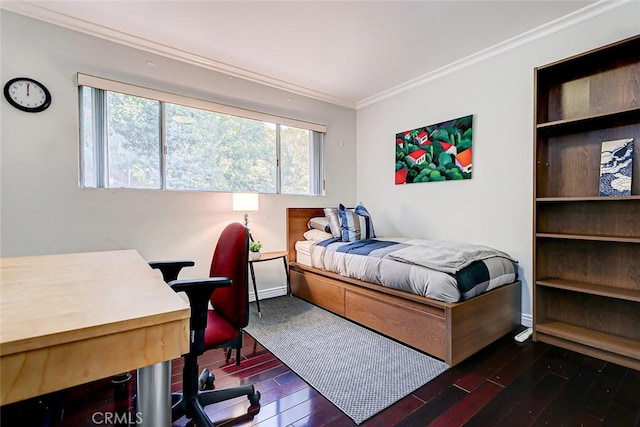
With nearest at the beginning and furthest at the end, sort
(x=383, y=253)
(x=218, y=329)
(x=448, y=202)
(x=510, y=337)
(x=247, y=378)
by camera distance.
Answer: (x=218, y=329) < (x=247, y=378) < (x=510, y=337) < (x=383, y=253) < (x=448, y=202)

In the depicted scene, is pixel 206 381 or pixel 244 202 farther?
pixel 244 202

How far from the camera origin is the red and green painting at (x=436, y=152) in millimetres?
3025

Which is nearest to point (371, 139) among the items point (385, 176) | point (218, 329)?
point (385, 176)

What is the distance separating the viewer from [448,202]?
126 inches

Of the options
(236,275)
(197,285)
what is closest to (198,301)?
(197,285)

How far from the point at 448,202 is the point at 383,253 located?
1162 millimetres

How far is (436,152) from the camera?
10.8 feet

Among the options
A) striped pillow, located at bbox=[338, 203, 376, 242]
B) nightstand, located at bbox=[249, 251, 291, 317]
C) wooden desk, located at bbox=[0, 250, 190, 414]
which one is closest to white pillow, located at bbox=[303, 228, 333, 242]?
striped pillow, located at bbox=[338, 203, 376, 242]

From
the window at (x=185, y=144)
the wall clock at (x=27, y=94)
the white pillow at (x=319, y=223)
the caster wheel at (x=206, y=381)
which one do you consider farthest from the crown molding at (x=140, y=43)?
the caster wheel at (x=206, y=381)

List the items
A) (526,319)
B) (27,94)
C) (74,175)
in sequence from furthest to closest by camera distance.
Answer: (526,319) < (74,175) < (27,94)

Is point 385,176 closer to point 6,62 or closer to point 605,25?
point 605,25

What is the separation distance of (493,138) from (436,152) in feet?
1.96

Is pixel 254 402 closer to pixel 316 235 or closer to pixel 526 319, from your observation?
pixel 316 235

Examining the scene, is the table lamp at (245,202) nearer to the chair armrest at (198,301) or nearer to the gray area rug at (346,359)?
the gray area rug at (346,359)
